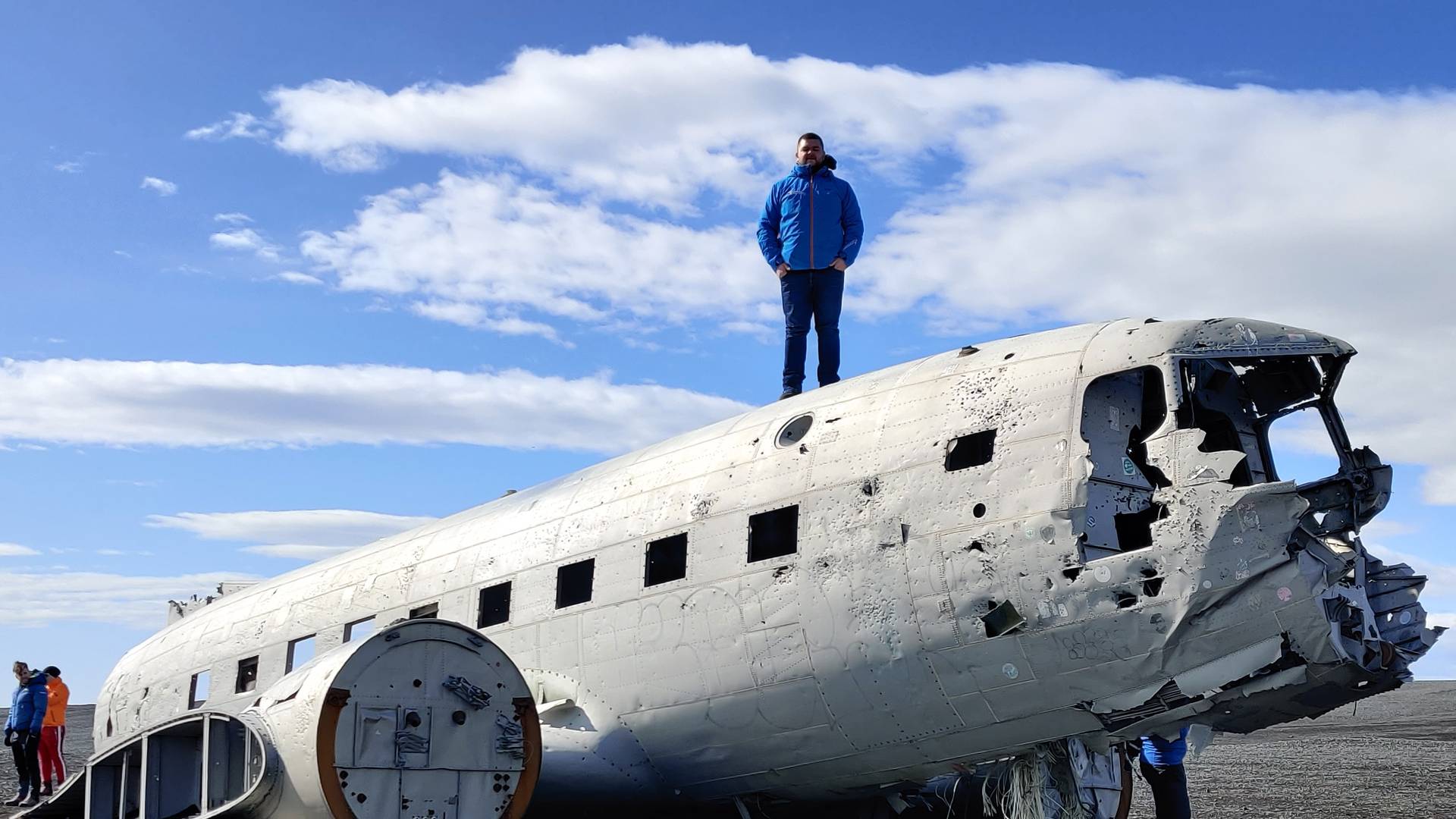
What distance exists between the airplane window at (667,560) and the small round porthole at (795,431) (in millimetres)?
1096

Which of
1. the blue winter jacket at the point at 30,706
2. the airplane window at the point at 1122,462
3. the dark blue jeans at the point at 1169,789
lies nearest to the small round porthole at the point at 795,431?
the airplane window at the point at 1122,462

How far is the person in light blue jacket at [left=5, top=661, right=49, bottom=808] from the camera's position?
20984mm

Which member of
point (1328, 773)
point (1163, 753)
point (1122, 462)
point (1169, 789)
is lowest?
point (1169, 789)

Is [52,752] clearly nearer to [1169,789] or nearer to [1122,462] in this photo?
[1169,789]

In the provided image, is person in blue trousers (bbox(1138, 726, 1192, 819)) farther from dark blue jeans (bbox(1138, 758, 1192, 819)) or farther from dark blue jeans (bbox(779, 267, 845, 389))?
dark blue jeans (bbox(779, 267, 845, 389))

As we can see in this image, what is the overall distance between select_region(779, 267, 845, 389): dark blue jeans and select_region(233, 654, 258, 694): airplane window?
24.3 feet

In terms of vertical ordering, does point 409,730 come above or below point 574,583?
below

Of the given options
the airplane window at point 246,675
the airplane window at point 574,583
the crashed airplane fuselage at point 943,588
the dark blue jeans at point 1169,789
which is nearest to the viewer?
the crashed airplane fuselage at point 943,588

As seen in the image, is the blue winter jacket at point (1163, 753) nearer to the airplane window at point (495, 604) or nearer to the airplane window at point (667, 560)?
the airplane window at point (667, 560)

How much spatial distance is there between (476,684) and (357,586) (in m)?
4.68

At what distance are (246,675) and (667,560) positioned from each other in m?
7.24

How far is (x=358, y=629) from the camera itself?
1380cm

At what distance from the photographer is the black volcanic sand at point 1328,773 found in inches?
663

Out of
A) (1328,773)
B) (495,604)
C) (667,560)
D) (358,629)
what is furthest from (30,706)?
(1328,773)
